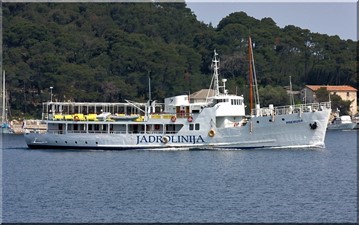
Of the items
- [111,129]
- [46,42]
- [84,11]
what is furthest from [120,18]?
[111,129]

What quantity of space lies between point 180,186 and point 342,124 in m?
75.1

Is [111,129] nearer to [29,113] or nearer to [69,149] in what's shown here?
[69,149]

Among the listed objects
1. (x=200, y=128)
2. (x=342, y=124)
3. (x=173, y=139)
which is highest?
(x=342, y=124)

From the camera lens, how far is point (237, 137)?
73.6 metres

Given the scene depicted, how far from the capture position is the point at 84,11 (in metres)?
157

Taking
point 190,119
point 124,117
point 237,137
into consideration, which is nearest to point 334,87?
point 124,117

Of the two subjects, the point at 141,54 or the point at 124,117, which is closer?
the point at 124,117

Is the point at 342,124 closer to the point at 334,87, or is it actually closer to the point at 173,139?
the point at 334,87


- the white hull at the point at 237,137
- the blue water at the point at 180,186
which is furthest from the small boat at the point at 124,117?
the blue water at the point at 180,186

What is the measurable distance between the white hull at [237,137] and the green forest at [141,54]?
4548 centimetres

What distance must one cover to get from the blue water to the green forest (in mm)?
50404

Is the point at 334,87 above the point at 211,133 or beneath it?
above

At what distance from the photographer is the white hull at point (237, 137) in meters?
73.1

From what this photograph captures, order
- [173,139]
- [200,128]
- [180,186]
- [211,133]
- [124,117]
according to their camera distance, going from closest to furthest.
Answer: [180,186] → [211,133] → [200,128] → [173,139] → [124,117]
